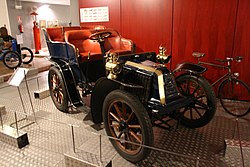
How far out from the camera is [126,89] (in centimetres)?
237

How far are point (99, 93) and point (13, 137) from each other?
1.15m

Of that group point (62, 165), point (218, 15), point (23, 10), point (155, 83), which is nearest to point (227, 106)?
point (218, 15)

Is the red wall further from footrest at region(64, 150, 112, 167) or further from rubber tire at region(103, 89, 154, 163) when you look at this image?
footrest at region(64, 150, 112, 167)

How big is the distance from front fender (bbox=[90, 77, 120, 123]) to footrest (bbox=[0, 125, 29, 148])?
89 centimetres

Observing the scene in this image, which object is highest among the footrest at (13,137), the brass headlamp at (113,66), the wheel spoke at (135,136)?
the brass headlamp at (113,66)

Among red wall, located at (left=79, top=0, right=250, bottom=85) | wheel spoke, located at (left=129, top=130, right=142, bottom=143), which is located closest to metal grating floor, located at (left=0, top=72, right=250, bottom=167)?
wheel spoke, located at (left=129, top=130, right=142, bottom=143)

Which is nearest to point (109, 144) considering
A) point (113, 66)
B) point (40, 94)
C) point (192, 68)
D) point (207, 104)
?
point (113, 66)

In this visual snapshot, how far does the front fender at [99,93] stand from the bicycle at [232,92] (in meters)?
1.79

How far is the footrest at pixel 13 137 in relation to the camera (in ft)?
8.51

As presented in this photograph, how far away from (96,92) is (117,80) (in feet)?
1.28

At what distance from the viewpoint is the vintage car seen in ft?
7.01

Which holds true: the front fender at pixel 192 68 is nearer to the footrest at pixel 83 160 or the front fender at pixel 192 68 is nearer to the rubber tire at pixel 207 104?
the rubber tire at pixel 207 104

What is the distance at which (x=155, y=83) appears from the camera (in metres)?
2.19

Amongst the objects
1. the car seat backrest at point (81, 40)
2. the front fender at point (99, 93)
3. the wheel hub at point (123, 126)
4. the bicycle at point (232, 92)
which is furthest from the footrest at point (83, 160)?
the bicycle at point (232, 92)
